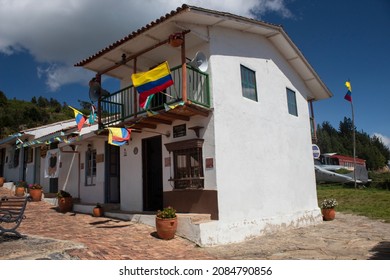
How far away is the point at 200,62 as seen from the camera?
30.3 ft

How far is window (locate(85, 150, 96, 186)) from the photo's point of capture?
13.7 m

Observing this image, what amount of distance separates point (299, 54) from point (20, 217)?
11265 mm

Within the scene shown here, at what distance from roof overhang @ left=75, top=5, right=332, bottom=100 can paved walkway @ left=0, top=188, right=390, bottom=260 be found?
541 cm

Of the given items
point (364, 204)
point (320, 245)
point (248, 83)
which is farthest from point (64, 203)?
point (364, 204)

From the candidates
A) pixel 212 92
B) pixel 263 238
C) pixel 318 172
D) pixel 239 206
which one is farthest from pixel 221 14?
pixel 318 172

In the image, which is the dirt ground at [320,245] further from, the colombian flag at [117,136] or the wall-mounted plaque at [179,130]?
the colombian flag at [117,136]

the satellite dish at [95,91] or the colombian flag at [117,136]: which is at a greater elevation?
the satellite dish at [95,91]

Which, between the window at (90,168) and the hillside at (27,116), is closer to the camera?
the window at (90,168)

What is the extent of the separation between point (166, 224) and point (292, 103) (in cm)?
814

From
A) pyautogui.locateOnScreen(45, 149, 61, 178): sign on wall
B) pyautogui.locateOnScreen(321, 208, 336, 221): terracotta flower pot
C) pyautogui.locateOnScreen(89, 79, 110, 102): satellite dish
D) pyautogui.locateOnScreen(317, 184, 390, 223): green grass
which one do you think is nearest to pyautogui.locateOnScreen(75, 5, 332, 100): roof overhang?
pyautogui.locateOnScreen(89, 79, 110, 102): satellite dish

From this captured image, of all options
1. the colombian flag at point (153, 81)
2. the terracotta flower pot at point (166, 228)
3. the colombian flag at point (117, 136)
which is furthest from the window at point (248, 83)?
the terracotta flower pot at point (166, 228)

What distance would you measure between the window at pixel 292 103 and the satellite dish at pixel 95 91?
7.16m

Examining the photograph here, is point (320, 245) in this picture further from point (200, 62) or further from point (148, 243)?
point (200, 62)

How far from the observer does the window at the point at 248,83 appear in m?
10.8
